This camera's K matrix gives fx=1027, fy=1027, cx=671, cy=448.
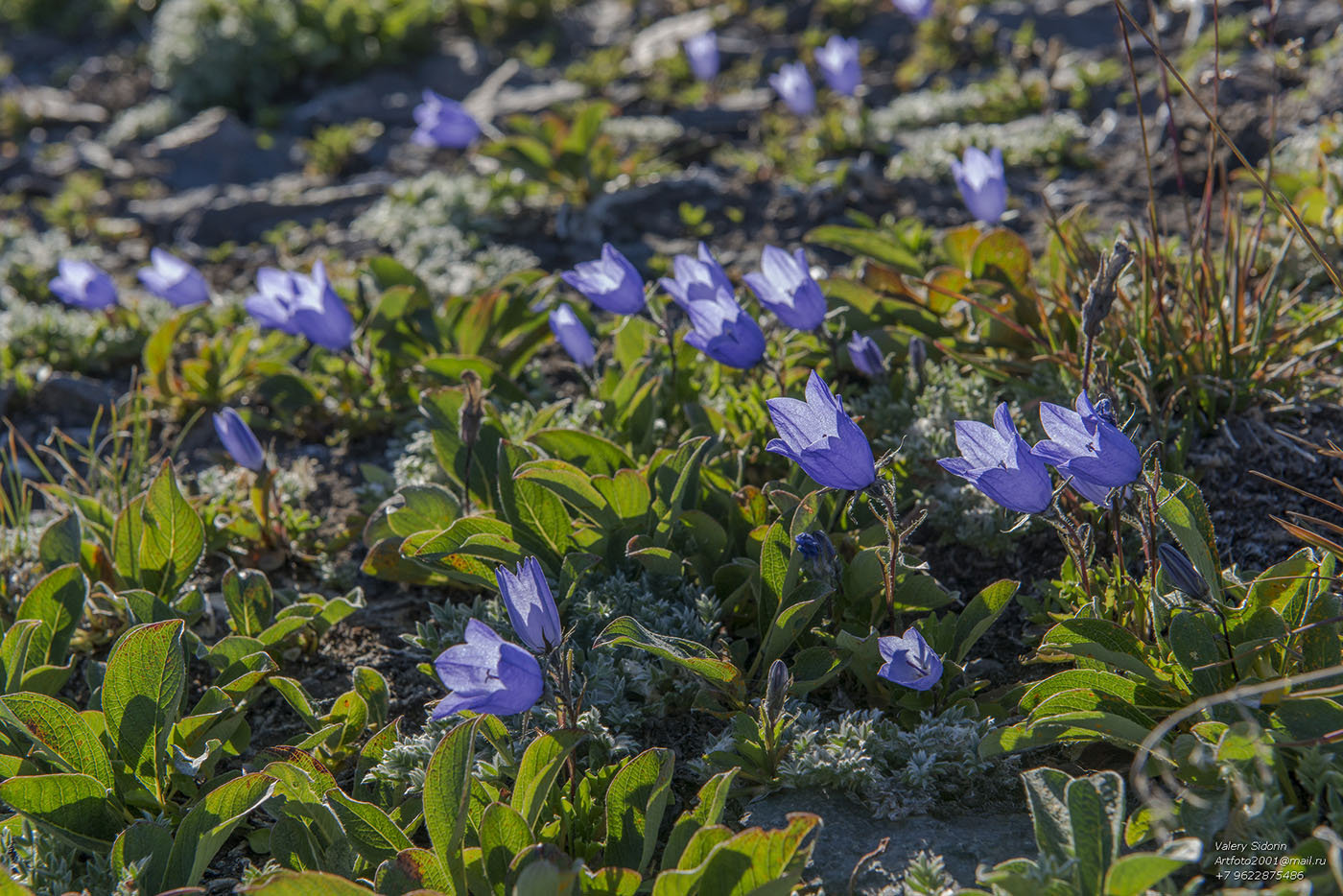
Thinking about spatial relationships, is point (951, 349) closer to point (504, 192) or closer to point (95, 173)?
point (504, 192)

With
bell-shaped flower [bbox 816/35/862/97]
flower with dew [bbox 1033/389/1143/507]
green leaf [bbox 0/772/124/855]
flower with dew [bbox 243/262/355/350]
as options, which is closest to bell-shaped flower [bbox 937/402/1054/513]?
flower with dew [bbox 1033/389/1143/507]

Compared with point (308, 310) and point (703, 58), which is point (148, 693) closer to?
point (308, 310)

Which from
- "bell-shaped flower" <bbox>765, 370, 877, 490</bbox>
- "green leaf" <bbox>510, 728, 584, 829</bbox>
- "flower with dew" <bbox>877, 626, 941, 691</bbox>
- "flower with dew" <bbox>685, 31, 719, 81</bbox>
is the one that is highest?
"bell-shaped flower" <bbox>765, 370, 877, 490</bbox>

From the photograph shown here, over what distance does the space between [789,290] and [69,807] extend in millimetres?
2449

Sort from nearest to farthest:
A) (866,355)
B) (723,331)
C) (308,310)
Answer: (723,331) < (866,355) < (308,310)

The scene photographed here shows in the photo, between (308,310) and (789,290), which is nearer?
(789,290)

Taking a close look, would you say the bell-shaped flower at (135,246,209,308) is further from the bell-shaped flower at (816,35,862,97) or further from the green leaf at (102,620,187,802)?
the bell-shaped flower at (816,35,862,97)

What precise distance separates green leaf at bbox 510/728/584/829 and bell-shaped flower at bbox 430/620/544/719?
0.16m

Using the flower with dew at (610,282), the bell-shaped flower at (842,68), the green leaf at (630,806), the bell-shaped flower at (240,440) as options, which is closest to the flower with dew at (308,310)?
the bell-shaped flower at (240,440)

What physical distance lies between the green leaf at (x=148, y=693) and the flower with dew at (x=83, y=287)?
296 centimetres

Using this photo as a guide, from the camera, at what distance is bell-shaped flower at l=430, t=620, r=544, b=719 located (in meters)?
2.16

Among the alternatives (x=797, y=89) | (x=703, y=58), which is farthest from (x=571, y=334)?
(x=703, y=58)

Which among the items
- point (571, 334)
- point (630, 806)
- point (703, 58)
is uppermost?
point (703, 58)

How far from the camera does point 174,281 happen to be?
4883mm
